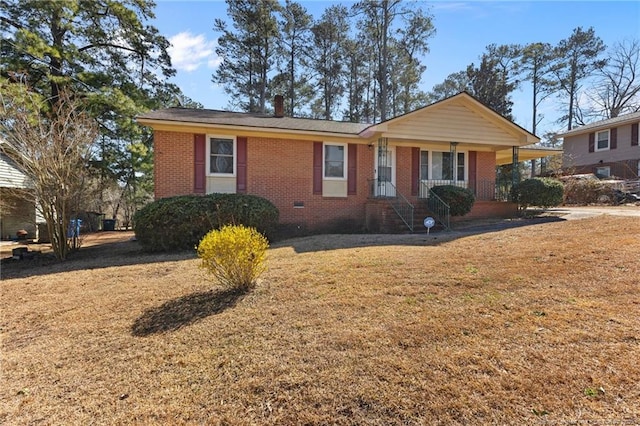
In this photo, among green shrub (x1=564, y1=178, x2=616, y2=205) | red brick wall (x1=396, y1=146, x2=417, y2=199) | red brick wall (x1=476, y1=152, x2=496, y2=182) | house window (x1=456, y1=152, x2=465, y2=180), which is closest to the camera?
red brick wall (x1=396, y1=146, x2=417, y2=199)

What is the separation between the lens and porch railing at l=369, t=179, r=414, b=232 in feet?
37.0

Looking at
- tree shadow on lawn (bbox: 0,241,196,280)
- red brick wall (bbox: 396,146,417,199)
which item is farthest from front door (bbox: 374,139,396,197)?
tree shadow on lawn (bbox: 0,241,196,280)

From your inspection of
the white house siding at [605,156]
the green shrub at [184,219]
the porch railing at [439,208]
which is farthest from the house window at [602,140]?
the green shrub at [184,219]

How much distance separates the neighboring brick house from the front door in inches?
671

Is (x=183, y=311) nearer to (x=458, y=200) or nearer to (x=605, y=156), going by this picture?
(x=458, y=200)

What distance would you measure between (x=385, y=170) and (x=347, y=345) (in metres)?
10.1

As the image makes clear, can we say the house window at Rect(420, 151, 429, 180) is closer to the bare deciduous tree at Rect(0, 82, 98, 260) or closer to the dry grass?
the dry grass

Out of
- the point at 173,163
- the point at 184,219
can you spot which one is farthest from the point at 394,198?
the point at 173,163

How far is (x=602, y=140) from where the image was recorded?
2455 centimetres

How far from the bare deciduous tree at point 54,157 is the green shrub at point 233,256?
6.28 m

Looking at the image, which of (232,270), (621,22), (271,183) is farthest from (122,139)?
(621,22)

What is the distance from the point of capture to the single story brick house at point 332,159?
10977 millimetres

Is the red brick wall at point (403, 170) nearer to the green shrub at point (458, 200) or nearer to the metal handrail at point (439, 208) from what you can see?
the metal handrail at point (439, 208)

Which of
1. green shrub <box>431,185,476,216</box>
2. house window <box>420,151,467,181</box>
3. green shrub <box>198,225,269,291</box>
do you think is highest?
house window <box>420,151,467,181</box>
